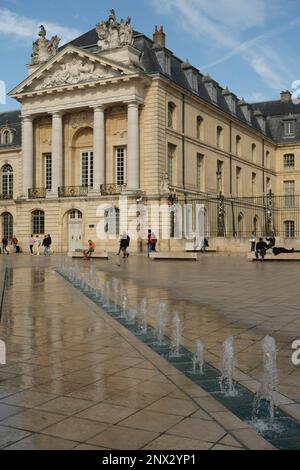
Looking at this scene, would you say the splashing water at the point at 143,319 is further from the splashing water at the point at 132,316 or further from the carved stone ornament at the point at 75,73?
the carved stone ornament at the point at 75,73

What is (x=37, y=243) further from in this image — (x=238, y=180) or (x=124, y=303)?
(x=124, y=303)

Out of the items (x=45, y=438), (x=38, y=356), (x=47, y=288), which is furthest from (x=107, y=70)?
(x=45, y=438)

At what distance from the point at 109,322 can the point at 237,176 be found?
46.6 metres

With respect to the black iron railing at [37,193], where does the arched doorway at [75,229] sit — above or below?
below

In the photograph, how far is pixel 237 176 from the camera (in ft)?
178

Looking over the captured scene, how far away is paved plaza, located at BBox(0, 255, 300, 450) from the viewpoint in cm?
399

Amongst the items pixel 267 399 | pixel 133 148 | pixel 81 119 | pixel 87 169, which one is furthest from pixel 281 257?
pixel 267 399

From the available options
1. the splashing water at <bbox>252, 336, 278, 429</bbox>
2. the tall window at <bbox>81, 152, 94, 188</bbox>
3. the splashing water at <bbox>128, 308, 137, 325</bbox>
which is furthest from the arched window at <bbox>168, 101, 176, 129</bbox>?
the splashing water at <bbox>252, 336, 278, 429</bbox>

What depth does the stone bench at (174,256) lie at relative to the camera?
97.8 feet

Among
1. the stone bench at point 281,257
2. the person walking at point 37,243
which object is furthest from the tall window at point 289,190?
the stone bench at point 281,257

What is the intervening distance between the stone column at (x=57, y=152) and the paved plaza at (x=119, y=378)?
31458 millimetres

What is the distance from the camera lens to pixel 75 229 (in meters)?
41.7

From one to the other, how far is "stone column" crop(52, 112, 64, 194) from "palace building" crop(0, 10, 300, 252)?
0.25ft

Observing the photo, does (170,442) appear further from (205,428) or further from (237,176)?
(237,176)
